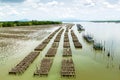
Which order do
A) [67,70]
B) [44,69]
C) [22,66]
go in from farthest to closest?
[22,66], [44,69], [67,70]

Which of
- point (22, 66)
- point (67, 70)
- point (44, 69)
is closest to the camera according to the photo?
point (67, 70)

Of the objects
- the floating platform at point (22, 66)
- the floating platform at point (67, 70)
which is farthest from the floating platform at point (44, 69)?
the floating platform at point (22, 66)

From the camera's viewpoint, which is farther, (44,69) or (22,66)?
(22,66)

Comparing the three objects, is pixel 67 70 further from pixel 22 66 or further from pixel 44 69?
pixel 22 66

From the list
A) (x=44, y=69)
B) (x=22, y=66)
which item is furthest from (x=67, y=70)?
(x=22, y=66)

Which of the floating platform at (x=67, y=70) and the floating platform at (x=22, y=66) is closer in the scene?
the floating platform at (x=67, y=70)

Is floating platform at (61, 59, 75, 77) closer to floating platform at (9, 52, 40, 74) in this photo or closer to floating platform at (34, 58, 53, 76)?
floating platform at (34, 58, 53, 76)

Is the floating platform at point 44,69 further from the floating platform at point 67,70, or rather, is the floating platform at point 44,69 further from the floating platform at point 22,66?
the floating platform at point 22,66

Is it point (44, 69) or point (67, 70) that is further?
point (44, 69)

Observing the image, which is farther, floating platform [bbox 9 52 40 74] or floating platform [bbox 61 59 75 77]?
floating platform [bbox 9 52 40 74]

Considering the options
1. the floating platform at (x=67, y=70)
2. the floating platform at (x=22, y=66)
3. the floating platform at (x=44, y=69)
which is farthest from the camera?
the floating platform at (x=22, y=66)

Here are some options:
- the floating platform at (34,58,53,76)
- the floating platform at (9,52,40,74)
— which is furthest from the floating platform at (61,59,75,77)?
the floating platform at (9,52,40,74)
